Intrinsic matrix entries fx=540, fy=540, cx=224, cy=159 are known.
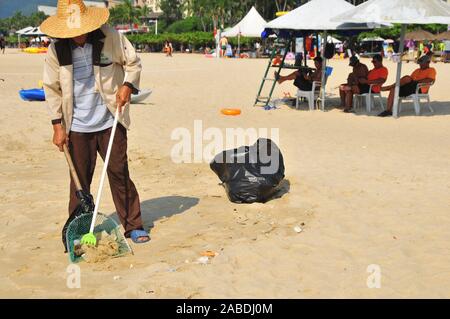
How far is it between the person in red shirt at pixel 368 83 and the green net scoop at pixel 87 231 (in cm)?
848

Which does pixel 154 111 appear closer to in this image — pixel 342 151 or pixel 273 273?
pixel 342 151

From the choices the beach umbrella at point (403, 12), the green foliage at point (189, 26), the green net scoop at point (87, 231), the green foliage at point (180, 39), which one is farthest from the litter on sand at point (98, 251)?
the green foliage at point (189, 26)

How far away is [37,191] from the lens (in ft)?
18.2

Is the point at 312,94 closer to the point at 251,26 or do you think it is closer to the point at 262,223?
the point at 262,223

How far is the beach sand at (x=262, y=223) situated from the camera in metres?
3.39

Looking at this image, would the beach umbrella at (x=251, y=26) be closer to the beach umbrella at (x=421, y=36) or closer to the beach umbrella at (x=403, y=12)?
the beach umbrella at (x=421, y=36)

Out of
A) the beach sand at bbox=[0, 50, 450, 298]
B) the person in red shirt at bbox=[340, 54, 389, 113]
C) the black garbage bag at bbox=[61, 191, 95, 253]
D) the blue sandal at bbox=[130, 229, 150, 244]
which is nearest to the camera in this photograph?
the beach sand at bbox=[0, 50, 450, 298]

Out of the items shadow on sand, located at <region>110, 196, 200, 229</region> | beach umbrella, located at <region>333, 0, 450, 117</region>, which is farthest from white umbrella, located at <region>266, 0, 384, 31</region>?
shadow on sand, located at <region>110, 196, 200, 229</region>

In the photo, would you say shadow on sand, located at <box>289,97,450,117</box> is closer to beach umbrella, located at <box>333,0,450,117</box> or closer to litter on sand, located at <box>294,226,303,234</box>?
beach umbrella, located at <box>333,0,450,117</box>

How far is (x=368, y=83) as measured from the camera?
11445mm

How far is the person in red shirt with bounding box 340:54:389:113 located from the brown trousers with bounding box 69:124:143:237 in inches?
325

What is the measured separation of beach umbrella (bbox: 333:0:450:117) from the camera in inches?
376
